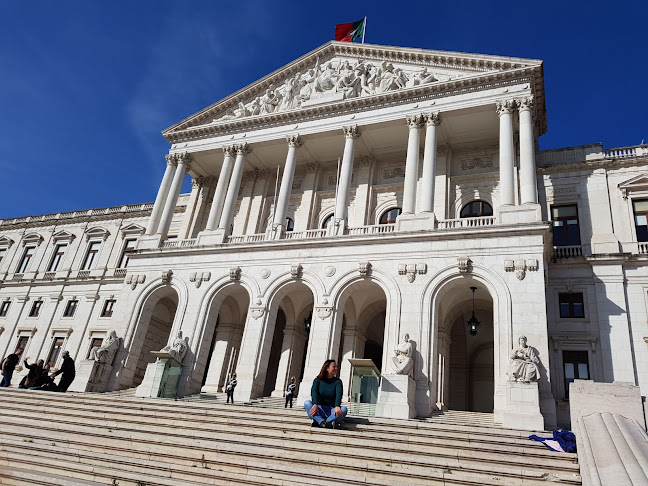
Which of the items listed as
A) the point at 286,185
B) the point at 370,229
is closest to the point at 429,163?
the point at 370,229

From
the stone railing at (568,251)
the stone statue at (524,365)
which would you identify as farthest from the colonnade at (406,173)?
the stone statue at (524,365)

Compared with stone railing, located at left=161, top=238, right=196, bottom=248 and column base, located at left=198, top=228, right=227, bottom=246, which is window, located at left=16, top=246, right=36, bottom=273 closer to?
stone railing, located at left=161, top=238, right=196, bottom=248

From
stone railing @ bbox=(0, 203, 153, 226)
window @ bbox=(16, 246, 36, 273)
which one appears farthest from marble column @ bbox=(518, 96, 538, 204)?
window @ bbox=(16, 246, 36, 273)

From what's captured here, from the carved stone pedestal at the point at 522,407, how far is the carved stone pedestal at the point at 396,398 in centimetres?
324

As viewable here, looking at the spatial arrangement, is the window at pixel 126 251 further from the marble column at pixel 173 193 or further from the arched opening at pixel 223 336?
the arched opening at pixel 223 336

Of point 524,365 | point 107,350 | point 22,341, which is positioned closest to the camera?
point 524,365

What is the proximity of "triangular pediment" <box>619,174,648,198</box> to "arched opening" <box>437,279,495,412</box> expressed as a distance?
9245mm

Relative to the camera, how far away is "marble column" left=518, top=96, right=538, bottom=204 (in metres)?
22.3

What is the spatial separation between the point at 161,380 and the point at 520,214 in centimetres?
1720

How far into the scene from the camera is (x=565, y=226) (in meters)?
26.1

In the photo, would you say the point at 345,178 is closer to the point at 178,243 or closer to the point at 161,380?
the point at 178,243

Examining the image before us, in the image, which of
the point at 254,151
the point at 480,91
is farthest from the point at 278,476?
the point at 254,151

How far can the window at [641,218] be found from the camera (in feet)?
80.5

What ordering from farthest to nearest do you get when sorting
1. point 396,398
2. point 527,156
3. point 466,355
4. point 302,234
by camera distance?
point 466,355 < point 302,234 < point 527,156 < point 396,398
